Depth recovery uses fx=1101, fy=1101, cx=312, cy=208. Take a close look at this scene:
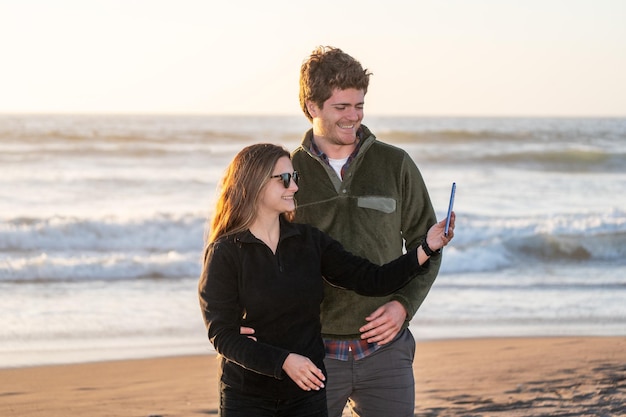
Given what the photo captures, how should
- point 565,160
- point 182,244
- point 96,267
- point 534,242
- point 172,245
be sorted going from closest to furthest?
point 96,267 < point 534,242 < point 172,245 < point 182,244 < point 565,160

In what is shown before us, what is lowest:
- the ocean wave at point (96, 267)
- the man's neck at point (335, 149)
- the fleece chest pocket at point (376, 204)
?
the ocean wave at point (96, 267)

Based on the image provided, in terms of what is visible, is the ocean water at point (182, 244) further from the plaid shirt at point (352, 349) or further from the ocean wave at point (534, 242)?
the plaid shirt at point (352, 349)

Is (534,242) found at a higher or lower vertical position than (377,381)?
lower

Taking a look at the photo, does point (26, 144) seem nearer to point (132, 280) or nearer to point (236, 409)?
point (132, 280)

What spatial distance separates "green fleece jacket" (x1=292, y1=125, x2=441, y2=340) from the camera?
4.13 metres

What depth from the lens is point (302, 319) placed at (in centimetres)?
364

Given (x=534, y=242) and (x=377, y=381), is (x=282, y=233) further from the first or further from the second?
(x=534, y=242)

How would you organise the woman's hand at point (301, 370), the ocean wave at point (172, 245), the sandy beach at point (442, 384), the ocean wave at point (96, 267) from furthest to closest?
the ocean wave at point (172, 245)
the ocean wave at point (96, 267)
the sandy beach at point (442, 384)
the woman's hand at point (301, 370)

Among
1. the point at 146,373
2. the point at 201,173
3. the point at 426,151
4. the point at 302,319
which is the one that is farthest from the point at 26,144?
the point at 302,319

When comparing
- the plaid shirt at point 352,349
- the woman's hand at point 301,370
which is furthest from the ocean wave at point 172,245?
the woman's hand at point 301,370

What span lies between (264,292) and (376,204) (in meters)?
0.78

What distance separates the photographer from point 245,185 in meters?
3.69

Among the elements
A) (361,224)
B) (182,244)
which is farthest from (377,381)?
(182,244)

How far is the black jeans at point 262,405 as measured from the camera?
3.57 metres
